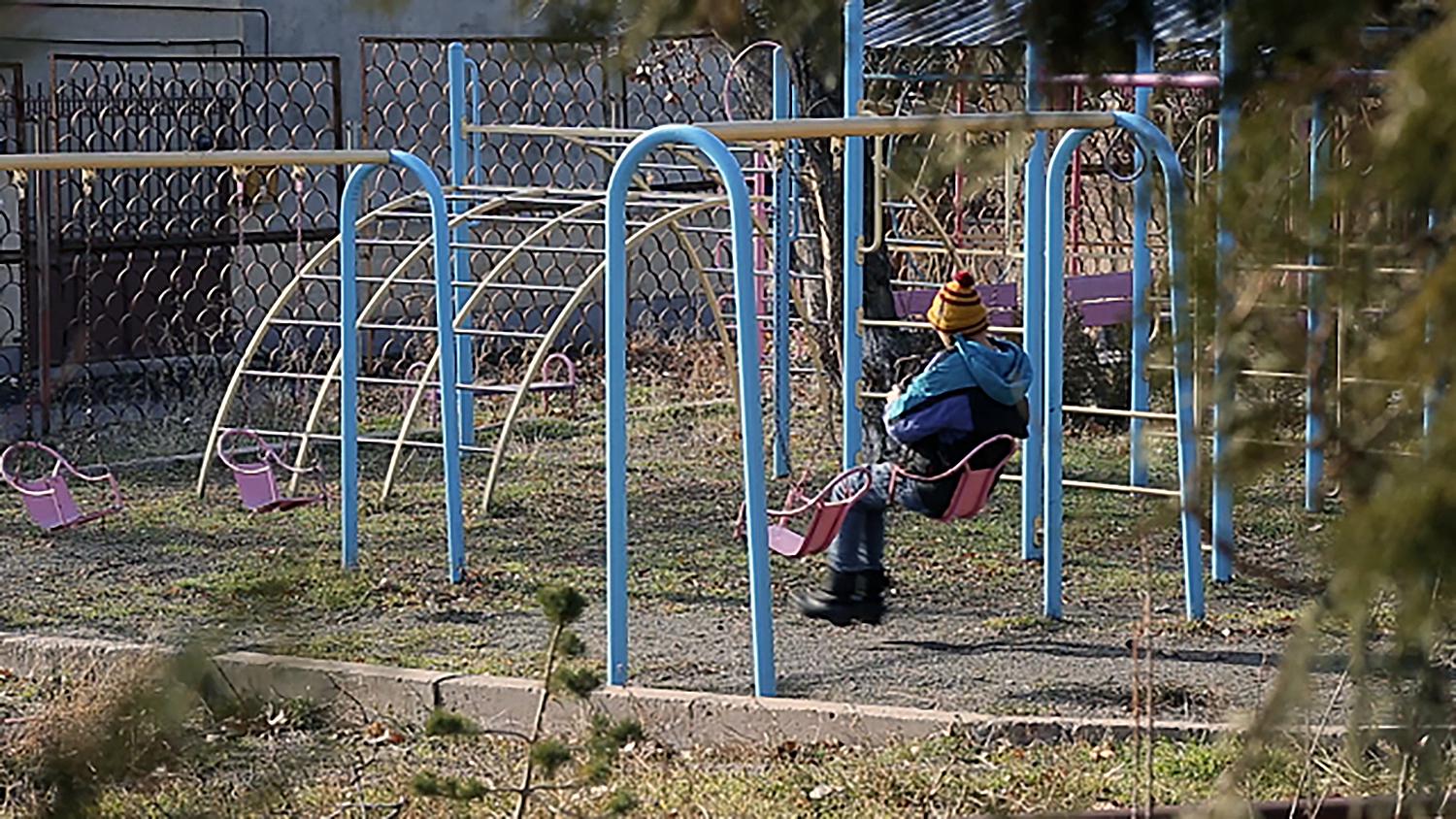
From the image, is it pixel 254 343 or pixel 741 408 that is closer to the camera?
pixel 741 408

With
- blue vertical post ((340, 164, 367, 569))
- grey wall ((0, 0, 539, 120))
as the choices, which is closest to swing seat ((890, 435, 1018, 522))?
blue vertical post ((340, 164, 367, 569))

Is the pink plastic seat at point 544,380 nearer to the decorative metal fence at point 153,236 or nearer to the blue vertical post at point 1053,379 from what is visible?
the decorative metal fence at point 153,236

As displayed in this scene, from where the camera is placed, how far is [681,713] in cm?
578

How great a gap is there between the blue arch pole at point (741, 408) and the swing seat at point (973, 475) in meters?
0.94

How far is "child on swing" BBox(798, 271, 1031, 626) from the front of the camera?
6941 mm

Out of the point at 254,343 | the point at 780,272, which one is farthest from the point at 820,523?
the point at 254,343

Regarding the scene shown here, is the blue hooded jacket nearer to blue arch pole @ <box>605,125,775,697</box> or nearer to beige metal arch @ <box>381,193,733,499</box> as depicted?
blue arch pole @ <box>605,125,775,697</box>

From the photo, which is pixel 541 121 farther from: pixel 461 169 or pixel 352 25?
pixel 461 169

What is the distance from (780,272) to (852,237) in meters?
1.39

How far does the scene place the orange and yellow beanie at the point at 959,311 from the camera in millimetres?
7113

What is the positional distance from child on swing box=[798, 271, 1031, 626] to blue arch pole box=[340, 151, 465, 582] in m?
1.35

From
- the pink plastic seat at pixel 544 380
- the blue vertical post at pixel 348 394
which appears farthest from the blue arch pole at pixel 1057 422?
the pink plastic seat at pixel 544 380

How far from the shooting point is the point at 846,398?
861 centimetres

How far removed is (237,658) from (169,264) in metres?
13.5
